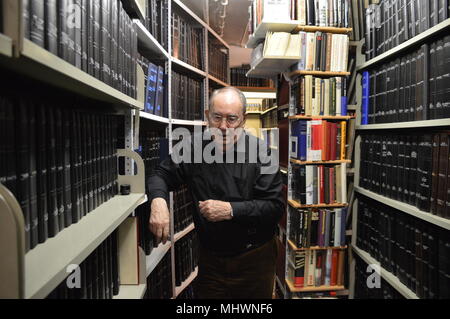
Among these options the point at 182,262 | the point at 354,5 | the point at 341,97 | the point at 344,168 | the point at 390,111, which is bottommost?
A: the point at 182,262

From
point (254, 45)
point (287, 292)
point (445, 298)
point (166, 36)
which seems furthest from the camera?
point (254, 45)

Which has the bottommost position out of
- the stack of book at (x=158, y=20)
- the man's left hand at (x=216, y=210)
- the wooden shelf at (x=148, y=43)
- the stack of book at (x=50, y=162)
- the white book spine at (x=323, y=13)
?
the man's left hand at (x=216, y=210)

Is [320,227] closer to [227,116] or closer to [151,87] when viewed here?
[227,116]

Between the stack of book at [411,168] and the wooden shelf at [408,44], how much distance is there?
1.44ft

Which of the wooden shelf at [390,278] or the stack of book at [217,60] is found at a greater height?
the stack of book at [217,60]

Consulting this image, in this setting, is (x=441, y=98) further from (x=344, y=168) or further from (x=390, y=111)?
(x=344, y=168)

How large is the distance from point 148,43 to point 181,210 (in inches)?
42.2

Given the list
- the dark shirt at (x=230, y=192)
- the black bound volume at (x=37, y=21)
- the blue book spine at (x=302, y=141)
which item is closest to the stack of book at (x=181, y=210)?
the dark shirt at (x=230, y=192)

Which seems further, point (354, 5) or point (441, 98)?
point (354, 5)

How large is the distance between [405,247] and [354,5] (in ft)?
5.33

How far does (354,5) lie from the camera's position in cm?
196

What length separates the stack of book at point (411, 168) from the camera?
1180 mm

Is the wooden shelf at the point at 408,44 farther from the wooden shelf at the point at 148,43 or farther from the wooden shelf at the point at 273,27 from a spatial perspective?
the wooden shelf at the point at 148,43
